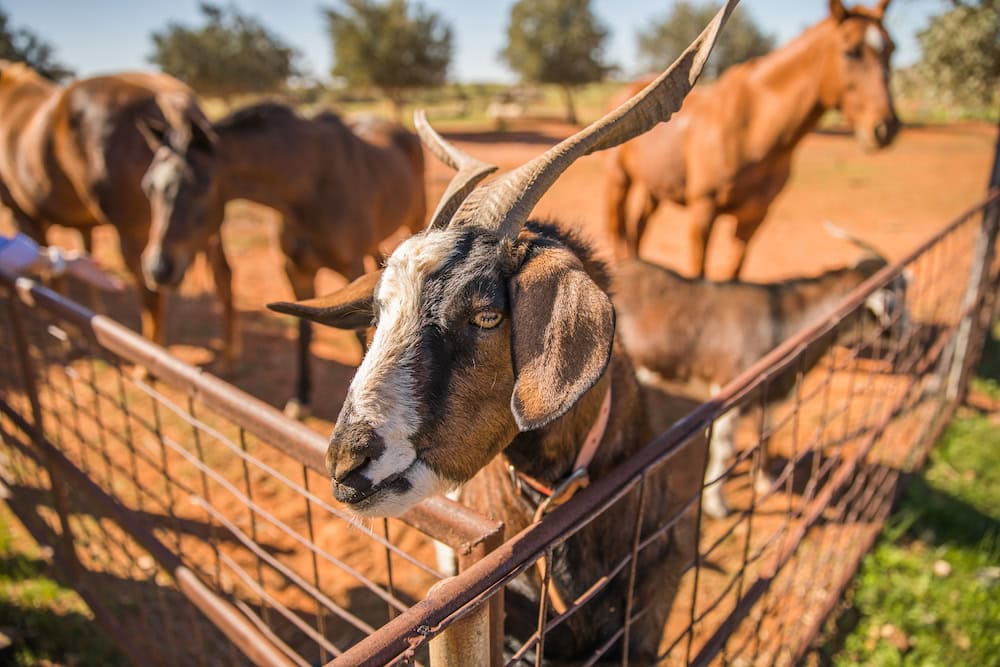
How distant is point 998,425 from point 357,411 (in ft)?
18.2

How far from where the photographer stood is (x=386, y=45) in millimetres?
29828

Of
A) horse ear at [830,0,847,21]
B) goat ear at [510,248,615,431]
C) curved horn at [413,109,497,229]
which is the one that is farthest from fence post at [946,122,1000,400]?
goat ear at [510,248,615,431]

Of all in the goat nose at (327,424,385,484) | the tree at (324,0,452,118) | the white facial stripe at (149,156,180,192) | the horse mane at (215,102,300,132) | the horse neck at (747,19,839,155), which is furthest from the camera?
the tree at (324,0,452,118)

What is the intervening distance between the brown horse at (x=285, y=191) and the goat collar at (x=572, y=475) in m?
3.43

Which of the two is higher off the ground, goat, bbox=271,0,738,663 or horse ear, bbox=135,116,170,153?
horse ear, bbox=135,116,170,153

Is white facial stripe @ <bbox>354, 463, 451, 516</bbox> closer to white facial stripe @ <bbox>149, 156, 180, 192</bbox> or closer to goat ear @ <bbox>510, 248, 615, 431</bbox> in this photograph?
goat ear @ <bbox>510, 248, 615, 431</bbox>

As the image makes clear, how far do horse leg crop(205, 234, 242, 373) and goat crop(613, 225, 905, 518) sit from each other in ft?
12.4

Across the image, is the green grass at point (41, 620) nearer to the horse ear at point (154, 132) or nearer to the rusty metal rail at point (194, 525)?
the rusty metal rail at point (194, 525)

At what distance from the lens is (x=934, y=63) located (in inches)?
231

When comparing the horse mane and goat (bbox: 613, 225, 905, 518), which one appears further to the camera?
the horse mane

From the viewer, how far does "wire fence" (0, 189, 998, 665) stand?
1.47 m

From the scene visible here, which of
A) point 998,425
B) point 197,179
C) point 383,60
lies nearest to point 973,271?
point 998,425

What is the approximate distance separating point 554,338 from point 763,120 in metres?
4.87

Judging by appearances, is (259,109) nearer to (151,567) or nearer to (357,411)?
(151,567)
